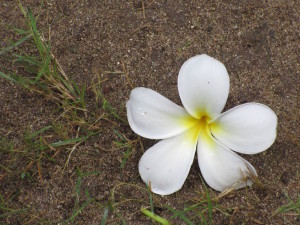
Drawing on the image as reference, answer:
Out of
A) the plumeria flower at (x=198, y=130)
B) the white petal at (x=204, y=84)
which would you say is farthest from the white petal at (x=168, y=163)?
the white petal at (x=204, y=84)

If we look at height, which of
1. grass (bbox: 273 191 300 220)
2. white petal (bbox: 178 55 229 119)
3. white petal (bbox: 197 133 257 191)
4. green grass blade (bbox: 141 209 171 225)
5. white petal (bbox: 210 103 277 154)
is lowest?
grass (bbox: 273 191 300 220)

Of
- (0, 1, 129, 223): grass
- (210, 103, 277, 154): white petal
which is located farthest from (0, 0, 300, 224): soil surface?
(210, 103, 277, 154): white petal

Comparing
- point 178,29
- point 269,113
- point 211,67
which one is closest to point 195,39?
point 178,29

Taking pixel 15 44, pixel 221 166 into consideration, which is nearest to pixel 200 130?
pixel 221 166

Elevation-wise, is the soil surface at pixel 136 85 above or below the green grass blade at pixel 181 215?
above

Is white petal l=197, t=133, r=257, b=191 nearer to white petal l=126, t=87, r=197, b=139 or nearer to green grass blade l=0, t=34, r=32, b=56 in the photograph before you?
white petal l=126, t=87, r=197, b=139

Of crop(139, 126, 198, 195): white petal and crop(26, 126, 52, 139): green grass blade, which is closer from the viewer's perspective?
crop(139, 126, 198, 195): white petal

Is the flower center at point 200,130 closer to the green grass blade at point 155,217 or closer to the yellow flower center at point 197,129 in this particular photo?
the yellow flower center at point 197,129
